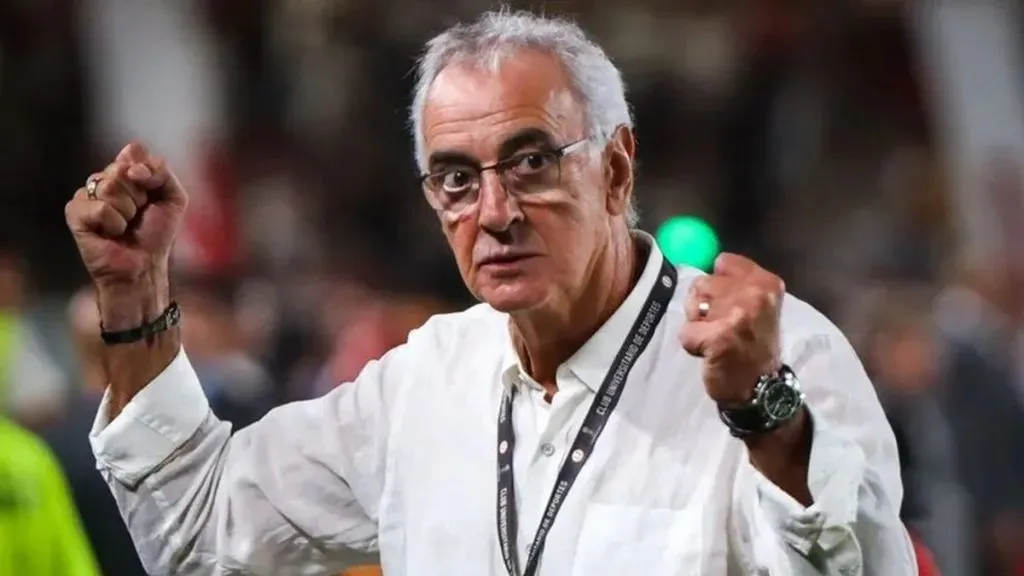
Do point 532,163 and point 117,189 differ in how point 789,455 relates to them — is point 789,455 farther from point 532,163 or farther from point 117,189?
point 117,189

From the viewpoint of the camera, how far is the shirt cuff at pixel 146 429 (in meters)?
2.73

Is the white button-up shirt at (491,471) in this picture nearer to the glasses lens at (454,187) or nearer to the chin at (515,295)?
the chin at (515,295)

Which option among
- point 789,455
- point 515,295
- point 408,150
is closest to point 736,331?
point 789,455

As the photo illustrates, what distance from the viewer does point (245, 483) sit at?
9.23 feet

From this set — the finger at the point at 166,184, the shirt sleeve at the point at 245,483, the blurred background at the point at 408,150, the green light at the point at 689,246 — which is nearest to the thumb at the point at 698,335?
the shirt sleeve at the point at 245,483

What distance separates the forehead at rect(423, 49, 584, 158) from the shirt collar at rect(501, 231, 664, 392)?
259 mm

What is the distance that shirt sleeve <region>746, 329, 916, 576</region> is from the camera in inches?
85.4

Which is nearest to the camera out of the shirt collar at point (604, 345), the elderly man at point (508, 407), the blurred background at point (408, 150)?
the elderly man at point (508, 407)

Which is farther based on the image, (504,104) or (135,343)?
(135,343)

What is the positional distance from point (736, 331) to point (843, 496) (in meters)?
0.24

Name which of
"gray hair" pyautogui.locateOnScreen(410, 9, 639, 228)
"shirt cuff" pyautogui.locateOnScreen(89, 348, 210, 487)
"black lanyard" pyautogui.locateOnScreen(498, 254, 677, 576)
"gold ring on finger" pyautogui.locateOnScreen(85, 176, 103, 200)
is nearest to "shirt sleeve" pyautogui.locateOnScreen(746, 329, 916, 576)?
"black lanyard" pyautogui.locateOnScreen(498, 254, 677, 576)

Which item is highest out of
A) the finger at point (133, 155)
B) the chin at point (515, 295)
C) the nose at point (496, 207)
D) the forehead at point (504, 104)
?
the forehead at point (504, 104)

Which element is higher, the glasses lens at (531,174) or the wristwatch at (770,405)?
the glasses lens at (531,174)

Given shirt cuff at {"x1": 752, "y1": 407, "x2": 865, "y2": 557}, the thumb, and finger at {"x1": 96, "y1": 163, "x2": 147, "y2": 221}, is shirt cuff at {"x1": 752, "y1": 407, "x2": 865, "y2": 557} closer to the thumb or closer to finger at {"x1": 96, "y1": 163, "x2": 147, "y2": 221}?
the thumb
